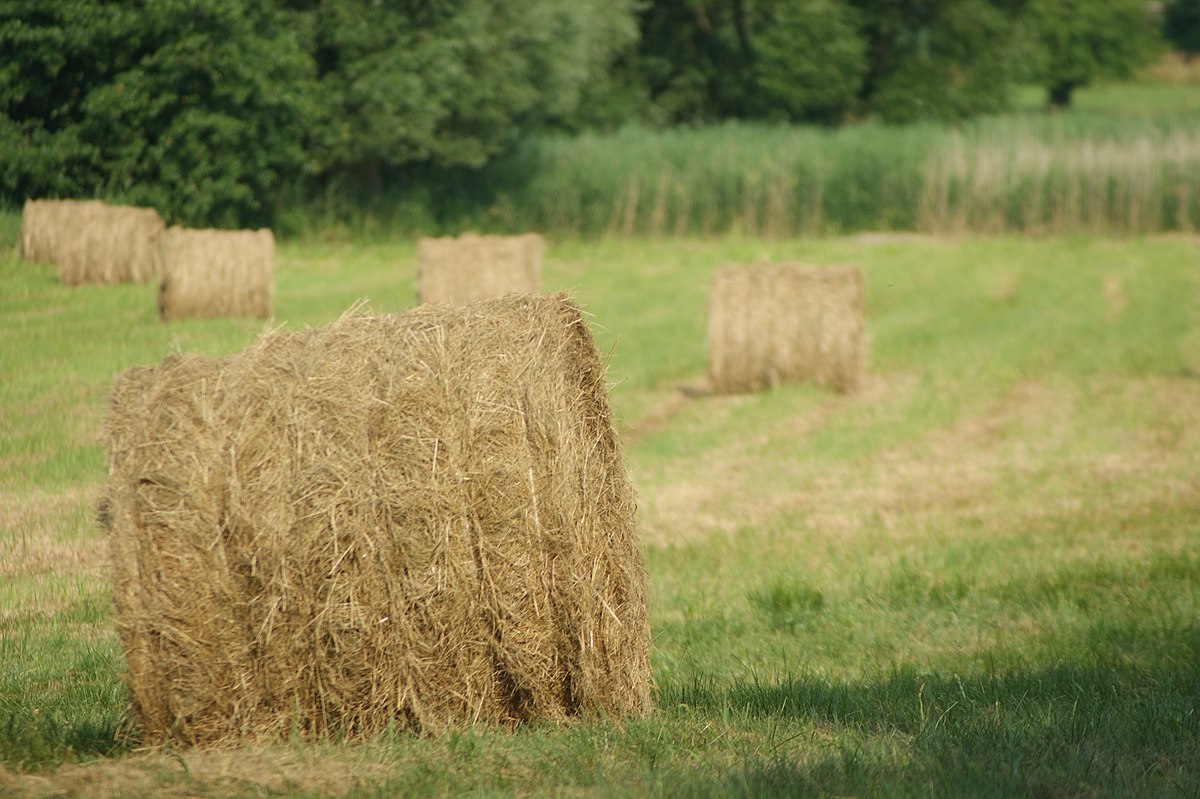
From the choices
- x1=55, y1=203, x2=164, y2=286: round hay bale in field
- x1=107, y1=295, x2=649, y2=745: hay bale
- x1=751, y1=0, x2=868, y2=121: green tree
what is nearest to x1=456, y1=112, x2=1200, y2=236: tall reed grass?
x1=751, y1=0, x2=868, y2=121: green tree

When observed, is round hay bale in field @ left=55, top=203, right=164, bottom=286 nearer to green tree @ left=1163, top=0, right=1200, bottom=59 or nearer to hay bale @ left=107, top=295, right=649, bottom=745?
hay bale @ left=107, top=295, right=649, bottom=745

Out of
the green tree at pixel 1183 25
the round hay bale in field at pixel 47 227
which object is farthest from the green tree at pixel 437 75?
the green tree at pixel 1183 25

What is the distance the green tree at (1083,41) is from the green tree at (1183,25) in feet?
40.9

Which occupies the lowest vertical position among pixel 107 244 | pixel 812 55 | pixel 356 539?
pixel 356 539

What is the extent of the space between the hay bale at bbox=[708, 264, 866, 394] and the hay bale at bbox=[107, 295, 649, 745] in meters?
10.5

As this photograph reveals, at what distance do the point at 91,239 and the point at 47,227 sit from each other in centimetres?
50

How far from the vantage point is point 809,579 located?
9164 mm

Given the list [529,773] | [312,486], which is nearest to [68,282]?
[312,486]

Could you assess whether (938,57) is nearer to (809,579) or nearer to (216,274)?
(216,274)

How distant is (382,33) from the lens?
27297 mm

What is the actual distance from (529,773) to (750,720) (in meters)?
1.19

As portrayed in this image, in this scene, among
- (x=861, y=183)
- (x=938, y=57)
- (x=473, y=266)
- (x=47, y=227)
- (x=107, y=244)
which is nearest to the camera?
(x=47, y=227)

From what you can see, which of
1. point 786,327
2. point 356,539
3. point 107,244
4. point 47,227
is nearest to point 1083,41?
point 786,327

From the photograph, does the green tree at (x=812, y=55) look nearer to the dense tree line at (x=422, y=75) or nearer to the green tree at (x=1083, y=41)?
the dense tree line at (x=422, y=75)
